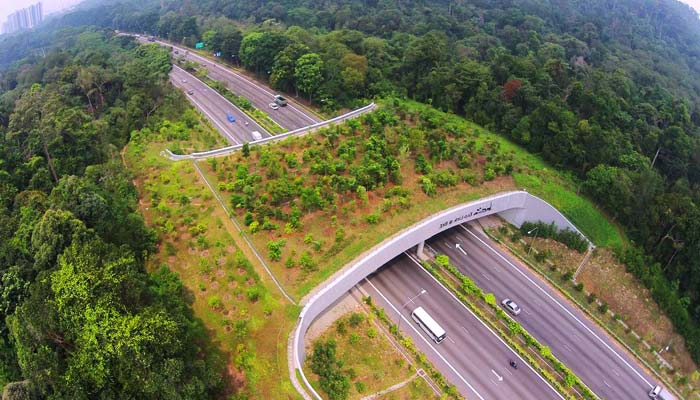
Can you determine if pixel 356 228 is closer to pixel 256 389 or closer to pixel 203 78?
pixel 256 389

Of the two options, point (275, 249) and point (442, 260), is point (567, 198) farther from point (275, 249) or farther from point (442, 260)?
point (275, 249)

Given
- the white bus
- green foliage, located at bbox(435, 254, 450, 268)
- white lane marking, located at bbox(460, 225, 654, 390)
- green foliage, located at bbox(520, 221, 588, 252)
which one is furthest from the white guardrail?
the white bus

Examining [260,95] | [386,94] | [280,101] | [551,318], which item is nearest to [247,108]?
[280,101]

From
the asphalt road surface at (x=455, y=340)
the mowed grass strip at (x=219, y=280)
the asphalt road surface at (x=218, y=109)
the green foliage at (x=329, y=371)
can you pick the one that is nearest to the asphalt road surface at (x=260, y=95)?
the asphalt road surface at (x=218, y=109)

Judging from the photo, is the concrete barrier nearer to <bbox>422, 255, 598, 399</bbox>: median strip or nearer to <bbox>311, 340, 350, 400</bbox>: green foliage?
<bbox>311, 340, 350, 400</bbox>: green foliage

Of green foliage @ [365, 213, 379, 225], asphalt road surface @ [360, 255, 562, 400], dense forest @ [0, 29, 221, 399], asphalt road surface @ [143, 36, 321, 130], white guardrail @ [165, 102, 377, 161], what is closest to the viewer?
dense forest @ [0, 29, 221, 399]
